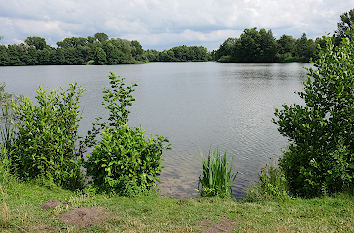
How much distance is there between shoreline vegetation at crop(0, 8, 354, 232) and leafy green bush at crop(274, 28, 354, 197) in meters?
0.02

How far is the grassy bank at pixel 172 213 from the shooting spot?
531 cm

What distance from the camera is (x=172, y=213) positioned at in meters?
6.17

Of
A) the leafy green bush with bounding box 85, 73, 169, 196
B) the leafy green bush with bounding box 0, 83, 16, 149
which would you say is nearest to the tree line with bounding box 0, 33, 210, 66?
the leafy green bush with bounding box 0, 83, 16, 149

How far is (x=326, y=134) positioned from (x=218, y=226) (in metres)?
3.86

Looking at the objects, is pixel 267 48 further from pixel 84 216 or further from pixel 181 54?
pixel 84 216

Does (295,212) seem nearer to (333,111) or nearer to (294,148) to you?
(294,148)

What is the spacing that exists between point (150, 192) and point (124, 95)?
2.85 m

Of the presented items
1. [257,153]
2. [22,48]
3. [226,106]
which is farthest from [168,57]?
[257,153]

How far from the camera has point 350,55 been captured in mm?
8047

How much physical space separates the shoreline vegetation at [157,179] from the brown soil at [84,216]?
2 cm

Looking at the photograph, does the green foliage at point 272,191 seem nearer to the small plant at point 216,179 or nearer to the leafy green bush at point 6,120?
the small plant at point 216,179

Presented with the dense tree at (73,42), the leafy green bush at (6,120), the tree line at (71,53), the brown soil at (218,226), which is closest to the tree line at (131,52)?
the tree line at (71,53)

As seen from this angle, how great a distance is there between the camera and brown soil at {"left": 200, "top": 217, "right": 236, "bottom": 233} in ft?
17.3

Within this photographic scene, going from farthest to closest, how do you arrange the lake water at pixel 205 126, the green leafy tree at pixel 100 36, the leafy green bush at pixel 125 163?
the green leafy tree at pixel 100 36, the lake water at pixel 205 126, the leafy green bush at pixel 125 163
